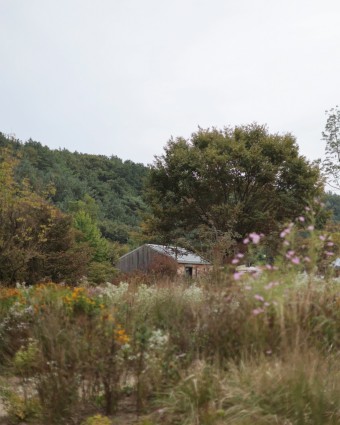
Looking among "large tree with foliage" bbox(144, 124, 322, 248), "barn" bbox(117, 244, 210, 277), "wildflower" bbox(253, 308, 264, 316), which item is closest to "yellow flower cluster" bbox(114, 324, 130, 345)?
"wildflower" bbox(253, 308, 264, 316)

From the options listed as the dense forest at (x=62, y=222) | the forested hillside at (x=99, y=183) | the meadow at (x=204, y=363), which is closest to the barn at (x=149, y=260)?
the dense forest at (x=62, y=222)

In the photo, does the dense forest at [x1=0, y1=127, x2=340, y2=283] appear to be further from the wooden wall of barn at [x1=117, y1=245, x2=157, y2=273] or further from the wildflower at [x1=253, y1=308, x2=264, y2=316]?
the wildflower at [x1=253, y1=308, x2=264, y2=316]

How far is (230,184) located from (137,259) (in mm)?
20373

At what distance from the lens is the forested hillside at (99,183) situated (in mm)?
70750

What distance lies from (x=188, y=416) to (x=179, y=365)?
565mm

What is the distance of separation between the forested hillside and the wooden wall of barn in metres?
19.4

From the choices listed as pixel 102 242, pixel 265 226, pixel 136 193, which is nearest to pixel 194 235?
pixel 265 226

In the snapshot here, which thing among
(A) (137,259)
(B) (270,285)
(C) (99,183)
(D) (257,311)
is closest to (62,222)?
(B) (270,285)

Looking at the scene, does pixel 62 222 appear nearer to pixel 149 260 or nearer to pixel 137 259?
pixel 149 260

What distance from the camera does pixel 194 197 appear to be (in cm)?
2844

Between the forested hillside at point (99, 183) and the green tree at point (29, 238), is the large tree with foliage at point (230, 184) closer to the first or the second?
the green tree at point (29, 238)

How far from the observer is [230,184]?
28.0m

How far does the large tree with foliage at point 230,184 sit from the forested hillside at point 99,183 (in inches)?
1557

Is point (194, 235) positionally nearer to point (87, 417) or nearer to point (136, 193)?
point (87, 417)
